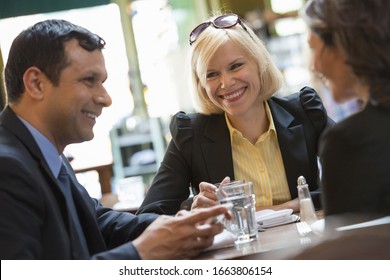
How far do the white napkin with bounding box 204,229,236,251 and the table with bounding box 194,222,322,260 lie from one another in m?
0.01

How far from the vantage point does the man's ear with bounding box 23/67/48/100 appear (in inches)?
56.5

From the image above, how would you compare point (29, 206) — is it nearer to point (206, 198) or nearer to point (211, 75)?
point (206, 198)

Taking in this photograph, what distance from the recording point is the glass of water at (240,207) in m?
1.46

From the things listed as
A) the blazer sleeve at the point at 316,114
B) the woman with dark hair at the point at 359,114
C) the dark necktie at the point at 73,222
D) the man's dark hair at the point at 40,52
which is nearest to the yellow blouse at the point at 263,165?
the blazer sleeve at the point at 316,114

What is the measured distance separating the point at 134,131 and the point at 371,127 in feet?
19.2

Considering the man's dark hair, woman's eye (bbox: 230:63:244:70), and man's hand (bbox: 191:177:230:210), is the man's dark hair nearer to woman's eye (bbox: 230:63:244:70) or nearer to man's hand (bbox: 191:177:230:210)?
man's hand (bbox: 191:177:230:210)

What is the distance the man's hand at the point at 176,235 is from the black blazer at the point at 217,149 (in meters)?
0.66

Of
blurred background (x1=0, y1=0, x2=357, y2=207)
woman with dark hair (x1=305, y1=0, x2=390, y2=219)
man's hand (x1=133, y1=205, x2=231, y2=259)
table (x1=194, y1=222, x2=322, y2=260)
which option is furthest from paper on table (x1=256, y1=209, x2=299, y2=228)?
blurred background (x1=0, y1=0, x2=357, y2=207)

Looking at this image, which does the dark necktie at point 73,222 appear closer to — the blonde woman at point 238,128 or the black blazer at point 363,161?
the blonde woman at point 238,128

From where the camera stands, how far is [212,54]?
6.66ft

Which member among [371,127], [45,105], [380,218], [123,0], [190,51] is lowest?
[380,218]
